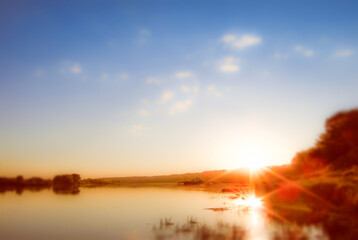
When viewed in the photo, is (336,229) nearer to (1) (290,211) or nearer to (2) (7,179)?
(1) (290,211)

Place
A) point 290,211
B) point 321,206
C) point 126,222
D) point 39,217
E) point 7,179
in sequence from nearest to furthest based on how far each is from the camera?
point 321,206, point 290,211, point 126,222, point 39,217, point 7,179

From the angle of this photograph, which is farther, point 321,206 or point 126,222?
point 126,222

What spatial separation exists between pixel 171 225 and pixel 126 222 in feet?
27.4

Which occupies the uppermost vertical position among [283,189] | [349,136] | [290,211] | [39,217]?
[349,136]

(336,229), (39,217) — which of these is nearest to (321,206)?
(336,229)

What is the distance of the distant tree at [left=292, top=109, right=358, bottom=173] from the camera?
26.1 m

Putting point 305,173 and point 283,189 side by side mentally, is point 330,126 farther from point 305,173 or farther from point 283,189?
point 283,189

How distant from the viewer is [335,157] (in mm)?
27391

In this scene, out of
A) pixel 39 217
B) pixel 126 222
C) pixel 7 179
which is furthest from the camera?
pixel 7 179

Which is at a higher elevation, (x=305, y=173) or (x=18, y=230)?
(x=305, y=173)

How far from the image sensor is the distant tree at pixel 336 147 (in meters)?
26.1

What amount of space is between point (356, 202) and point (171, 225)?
65.2ft

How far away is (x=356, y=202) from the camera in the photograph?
22641mm

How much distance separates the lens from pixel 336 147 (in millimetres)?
27406
